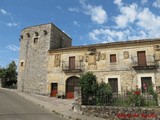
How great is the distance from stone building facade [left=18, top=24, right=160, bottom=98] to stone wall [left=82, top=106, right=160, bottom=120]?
8.47 meters

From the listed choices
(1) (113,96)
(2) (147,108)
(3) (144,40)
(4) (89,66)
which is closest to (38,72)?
(4) (89,66)

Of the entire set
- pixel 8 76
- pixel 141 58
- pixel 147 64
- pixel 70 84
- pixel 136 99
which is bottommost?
pixel 136 99

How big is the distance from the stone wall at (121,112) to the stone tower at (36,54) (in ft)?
42.4

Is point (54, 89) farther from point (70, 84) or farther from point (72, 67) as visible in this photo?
point (72, 67)

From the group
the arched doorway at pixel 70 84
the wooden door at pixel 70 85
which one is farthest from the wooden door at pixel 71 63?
the wooden door at pixel 70 85

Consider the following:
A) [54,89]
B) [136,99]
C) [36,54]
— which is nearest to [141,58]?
[136,99]

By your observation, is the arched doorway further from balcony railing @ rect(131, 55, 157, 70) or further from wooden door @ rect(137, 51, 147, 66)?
wooden door @ rect(137, 51, 147, 66)

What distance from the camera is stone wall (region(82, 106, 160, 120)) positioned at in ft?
33.7

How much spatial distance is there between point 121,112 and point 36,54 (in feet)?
56.6

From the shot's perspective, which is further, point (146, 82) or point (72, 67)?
point (72, 67)

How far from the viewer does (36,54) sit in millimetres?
25812

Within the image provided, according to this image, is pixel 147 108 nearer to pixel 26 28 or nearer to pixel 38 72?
pixel 38 72

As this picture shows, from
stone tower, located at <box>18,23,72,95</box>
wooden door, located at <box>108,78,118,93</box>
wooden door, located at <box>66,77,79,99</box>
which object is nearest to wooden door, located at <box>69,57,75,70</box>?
wooden door, located at <box>66,77,79,99</box>

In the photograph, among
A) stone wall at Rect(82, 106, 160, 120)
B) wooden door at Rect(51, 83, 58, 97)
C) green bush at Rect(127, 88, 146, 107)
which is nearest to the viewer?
stone wall at Rect(82, 106, 160, 120)
